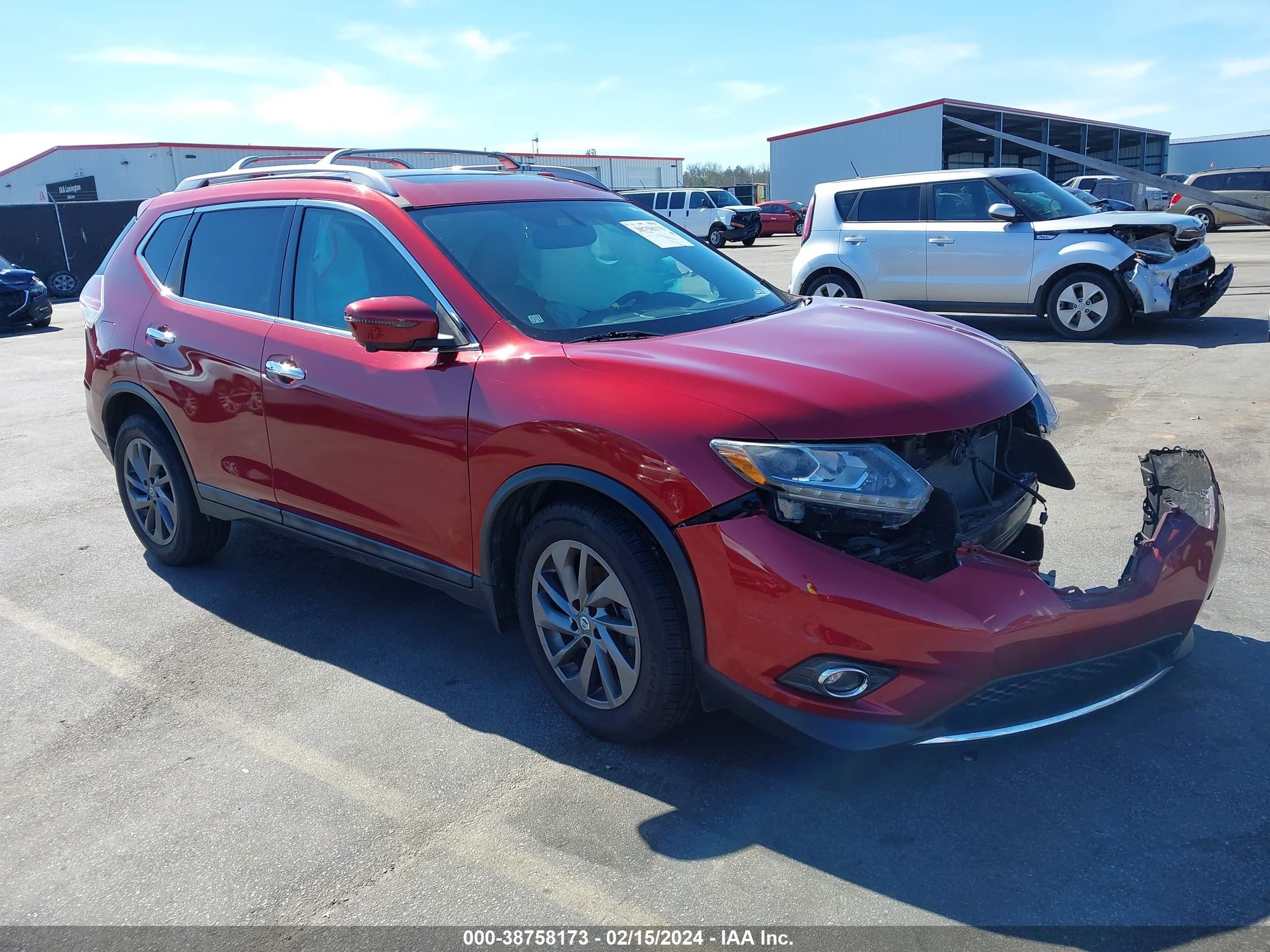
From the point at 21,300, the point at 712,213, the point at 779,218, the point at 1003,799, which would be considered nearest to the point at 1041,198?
the point at 1003,799

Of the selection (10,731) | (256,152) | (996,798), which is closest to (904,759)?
(996,798)

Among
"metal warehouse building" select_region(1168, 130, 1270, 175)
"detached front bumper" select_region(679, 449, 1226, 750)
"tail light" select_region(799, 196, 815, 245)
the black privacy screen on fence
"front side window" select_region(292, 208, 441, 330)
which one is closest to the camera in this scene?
"detached front bumper" select_region(679, 449, 1226, 750)

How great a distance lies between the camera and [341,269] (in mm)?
4035

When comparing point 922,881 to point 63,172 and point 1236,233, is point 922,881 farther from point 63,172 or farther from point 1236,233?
point 63,172

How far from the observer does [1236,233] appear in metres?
29.2

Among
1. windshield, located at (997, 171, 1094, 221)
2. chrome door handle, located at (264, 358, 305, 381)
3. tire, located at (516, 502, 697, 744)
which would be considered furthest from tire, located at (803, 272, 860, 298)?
tire, located at (516, 502, 697, 744)

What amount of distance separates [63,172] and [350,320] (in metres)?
51.6

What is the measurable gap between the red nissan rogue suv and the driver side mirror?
0.6 inches

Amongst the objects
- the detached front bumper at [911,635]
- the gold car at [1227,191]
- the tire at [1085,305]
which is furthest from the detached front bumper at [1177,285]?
the gold car at [1227,191]

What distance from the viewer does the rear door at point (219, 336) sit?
428cm

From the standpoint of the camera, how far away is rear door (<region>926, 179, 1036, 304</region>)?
1079 cm

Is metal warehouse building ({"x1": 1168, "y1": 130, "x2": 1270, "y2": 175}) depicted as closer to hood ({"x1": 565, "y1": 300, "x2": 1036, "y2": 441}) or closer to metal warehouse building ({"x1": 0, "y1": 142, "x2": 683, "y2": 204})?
metal warehouse building ({"x1": 0, "y1": 142, "x2": 683, "y2": 204})

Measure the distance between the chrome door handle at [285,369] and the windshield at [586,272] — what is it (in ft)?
2.52

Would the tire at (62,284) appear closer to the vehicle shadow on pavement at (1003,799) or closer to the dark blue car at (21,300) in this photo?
the dark blue car at (21,300)
